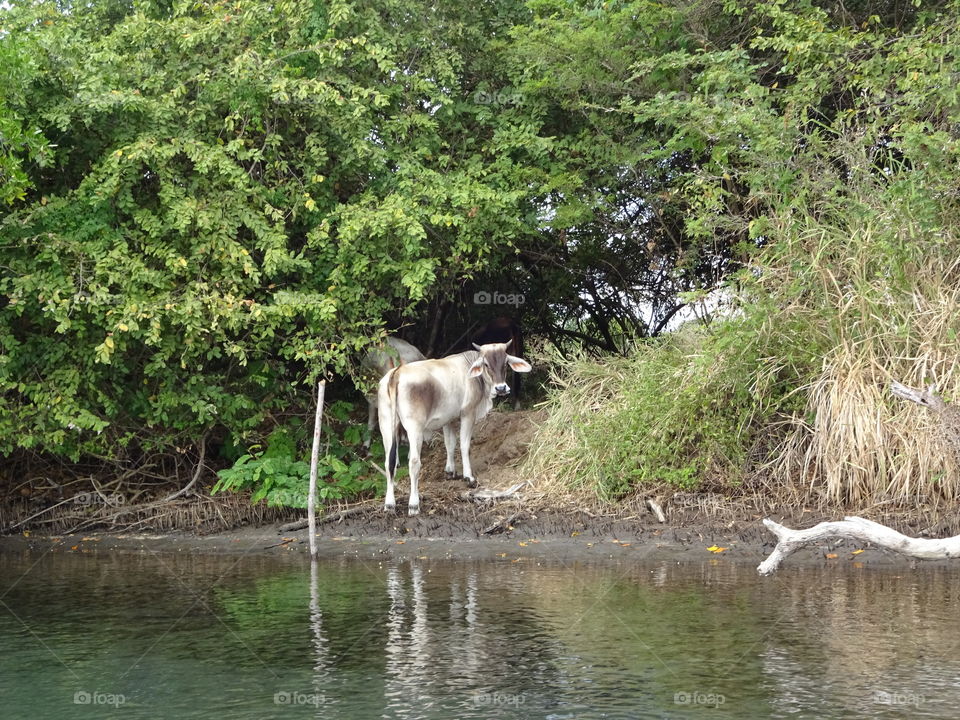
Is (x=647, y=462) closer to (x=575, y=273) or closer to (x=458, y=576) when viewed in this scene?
(x=458, y=576)

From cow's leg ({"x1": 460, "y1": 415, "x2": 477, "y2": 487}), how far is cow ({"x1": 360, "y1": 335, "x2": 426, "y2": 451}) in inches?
53.0

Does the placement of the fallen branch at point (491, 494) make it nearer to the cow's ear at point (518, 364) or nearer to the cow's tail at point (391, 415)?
the cow's tail at point (391, 415)

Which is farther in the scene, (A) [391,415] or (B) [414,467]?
(A) [391,415]

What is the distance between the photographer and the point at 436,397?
48.0ft

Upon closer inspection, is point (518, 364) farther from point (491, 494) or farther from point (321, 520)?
point (321, 520)

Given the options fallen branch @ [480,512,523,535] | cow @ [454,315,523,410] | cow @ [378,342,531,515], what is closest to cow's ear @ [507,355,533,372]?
cow @ [378,342,531,515]

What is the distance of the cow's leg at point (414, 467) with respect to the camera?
1415cm

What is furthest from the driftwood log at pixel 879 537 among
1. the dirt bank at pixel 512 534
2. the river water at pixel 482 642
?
the dirt bank at pixel 512 534

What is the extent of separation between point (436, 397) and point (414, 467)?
0.91 metres

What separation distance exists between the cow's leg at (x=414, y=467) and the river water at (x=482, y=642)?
196 centimetres

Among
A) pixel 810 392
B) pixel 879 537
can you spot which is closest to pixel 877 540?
pixel 879 537

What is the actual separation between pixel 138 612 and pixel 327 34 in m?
8.06

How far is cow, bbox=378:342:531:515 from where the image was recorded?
14406 millimetres
